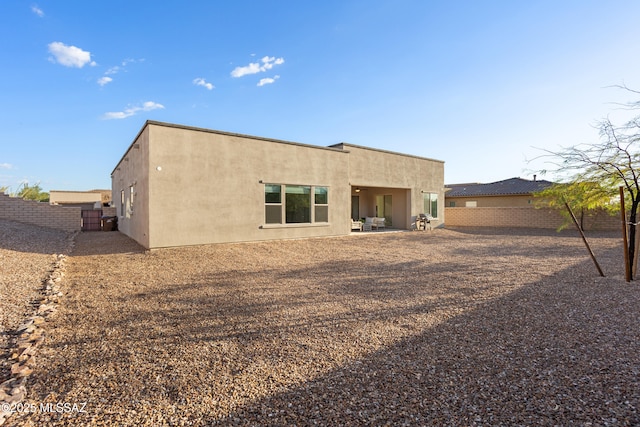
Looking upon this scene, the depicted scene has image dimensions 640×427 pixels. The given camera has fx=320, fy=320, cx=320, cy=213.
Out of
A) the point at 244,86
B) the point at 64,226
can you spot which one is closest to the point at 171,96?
the point at 244,86

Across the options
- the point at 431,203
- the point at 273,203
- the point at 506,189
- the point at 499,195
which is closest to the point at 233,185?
the point at 273,203

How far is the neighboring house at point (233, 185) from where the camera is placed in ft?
34.3

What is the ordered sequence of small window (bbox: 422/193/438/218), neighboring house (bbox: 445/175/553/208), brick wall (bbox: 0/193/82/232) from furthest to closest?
neighboring house (bbox: 445/175/553/208) < small window (bbox: 422/193/438/218) < brick wall (bbox: 0/193/82/232)

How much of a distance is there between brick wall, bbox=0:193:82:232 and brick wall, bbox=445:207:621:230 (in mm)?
24304

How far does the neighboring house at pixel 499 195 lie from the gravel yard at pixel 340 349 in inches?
888

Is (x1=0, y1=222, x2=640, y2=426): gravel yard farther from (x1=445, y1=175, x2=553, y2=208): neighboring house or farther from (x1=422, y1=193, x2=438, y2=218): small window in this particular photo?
(x1=445, y1=175, x2=553, y2=208): neighboring house

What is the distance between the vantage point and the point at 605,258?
376 inches

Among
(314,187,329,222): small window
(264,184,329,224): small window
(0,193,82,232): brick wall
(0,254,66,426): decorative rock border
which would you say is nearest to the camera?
(0,254,66,426): decorative rock border

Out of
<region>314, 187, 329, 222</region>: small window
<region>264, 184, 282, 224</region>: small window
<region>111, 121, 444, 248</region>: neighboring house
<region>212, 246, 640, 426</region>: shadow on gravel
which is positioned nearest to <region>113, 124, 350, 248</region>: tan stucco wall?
<region>111, 121, 444, 248</region>: neighboring house

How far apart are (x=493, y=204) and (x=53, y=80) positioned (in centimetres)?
3139

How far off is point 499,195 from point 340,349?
29.8m

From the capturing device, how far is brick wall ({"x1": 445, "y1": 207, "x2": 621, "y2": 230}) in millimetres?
18688

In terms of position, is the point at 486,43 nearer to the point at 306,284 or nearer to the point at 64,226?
the point at 306,284

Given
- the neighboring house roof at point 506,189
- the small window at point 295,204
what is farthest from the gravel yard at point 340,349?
the neighboring house roof at point 506,189
